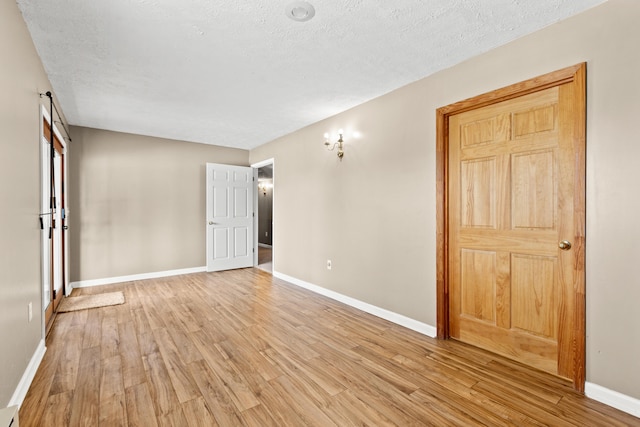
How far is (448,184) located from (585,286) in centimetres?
126

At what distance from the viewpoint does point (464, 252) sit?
2752 millimetres

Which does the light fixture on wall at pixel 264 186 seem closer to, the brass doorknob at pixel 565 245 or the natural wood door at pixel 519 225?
the natural wood door at pixel 519 225

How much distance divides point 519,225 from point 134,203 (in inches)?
219

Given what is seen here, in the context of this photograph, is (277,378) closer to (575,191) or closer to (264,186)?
(575,191)

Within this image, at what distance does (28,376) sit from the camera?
6.89ft

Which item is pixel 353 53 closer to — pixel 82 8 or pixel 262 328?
pixel 82 8

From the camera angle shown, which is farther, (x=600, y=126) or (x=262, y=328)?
(x=262, y=328)

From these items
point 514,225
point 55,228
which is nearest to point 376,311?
point 514,225

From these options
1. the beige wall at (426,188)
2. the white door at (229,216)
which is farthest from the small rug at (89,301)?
the beige wall at (426,188)

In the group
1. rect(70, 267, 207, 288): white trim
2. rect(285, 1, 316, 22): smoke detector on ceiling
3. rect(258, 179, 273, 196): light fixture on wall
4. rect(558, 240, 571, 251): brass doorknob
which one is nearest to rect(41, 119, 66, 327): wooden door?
rect(70, 267, 207, 288): white trim

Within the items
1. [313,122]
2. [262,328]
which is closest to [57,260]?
[262,328]

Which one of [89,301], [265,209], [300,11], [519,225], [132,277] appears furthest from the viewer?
[265,209]

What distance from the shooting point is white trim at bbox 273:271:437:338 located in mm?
2940

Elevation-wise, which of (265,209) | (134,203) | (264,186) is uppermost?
(264,186)
